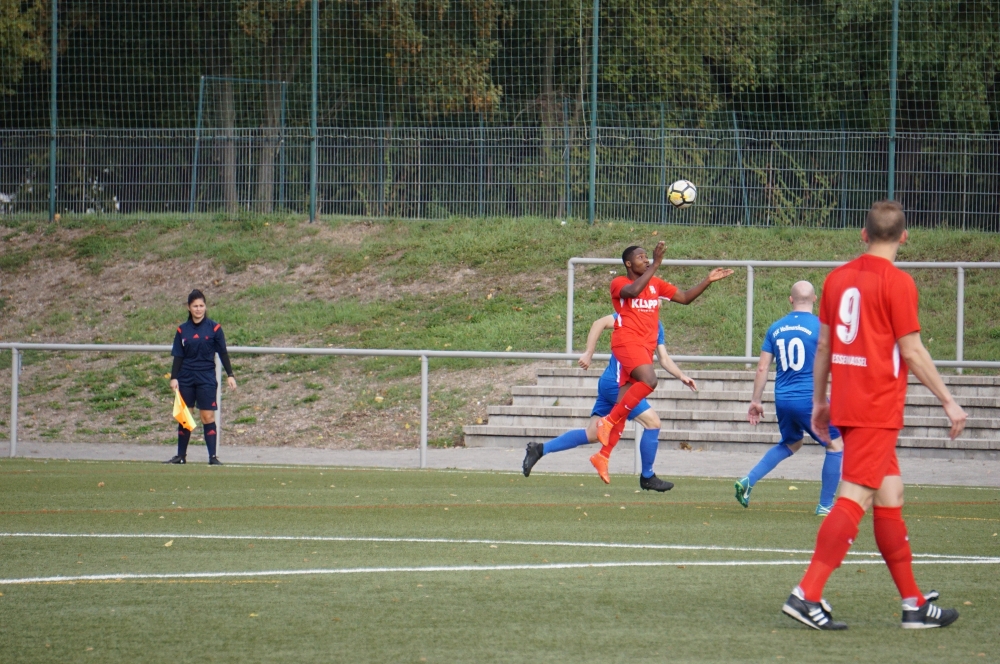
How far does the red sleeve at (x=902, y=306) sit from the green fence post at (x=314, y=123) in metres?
20.1

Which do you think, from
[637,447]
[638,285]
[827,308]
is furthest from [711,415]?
[827,308]

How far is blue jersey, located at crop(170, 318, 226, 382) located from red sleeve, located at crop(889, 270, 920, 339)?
1037 centimetres

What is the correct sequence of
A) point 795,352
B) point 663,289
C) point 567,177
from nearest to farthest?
point 795,352 < point 663,289 < point 567,177

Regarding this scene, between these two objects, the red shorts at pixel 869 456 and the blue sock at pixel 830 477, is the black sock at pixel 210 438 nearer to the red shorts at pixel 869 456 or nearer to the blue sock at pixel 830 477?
the blue sock at pixel 830 477

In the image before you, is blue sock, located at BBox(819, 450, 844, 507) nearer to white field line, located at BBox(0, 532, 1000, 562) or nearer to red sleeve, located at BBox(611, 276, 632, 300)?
white field line, located at BBox(0, 532, 1000, 562)

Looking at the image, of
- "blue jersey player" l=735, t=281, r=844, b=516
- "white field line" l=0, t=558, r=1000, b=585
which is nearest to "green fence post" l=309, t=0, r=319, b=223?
"blue jersey player" l=735, t=281, r=844, b=516

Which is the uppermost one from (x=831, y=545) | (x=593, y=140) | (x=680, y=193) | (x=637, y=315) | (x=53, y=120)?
(x=53, y=120)

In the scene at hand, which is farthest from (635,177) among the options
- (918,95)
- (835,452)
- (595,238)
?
(835,452)

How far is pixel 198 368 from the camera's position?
47.6 ft

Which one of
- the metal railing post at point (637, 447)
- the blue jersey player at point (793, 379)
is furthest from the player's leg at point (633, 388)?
the metal railing post at point (637, 447)

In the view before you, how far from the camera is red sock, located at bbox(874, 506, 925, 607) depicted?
5281 millimetres

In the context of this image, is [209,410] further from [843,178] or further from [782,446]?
[843,178]

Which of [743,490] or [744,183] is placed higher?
[744,183]

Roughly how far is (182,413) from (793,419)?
7.16m
